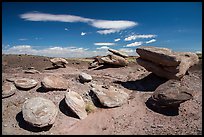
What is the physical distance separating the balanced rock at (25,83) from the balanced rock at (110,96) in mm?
2900

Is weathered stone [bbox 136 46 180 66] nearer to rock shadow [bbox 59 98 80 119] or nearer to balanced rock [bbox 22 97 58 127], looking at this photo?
rock shadow [bbox 59 98 80 119]

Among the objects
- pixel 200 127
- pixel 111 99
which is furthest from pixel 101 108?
pixel 200 127

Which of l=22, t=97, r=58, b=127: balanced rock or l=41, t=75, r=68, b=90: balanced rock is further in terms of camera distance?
l=41, t=75, r=68, b=90: balanced rock

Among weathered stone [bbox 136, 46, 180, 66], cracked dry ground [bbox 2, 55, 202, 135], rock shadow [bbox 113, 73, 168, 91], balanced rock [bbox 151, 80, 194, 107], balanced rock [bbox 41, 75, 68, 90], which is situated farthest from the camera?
rock shadow [bbox 113, 73, 168, 91]

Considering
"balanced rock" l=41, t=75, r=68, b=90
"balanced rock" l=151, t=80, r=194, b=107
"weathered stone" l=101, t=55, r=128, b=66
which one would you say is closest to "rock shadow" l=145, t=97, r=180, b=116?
"balanced rock" l=151, t=80, r=194, b=107

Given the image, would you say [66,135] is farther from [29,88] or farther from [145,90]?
[145,90]

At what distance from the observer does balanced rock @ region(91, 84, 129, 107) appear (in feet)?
39.3

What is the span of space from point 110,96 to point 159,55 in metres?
3.72

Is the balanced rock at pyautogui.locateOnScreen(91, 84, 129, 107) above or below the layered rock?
below

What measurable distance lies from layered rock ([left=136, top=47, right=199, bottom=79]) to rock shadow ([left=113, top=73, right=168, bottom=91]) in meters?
0.43

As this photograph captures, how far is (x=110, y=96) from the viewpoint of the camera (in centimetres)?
1244

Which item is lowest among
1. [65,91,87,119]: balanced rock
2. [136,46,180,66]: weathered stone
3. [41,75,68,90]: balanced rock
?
[65,91,87,119]: balanced rock

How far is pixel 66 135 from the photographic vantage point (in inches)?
389

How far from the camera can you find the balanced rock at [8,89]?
1186cm
